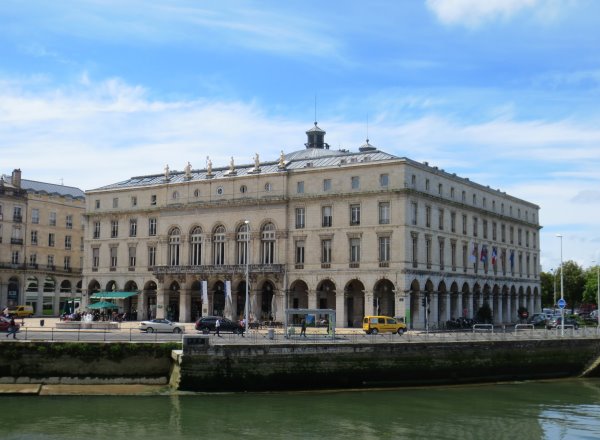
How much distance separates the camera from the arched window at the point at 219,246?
280ft

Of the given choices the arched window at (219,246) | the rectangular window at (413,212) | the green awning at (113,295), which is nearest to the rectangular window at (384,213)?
the rectangular window at (413,212)

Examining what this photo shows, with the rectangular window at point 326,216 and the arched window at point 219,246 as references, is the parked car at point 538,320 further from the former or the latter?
the arched window at point 219,246

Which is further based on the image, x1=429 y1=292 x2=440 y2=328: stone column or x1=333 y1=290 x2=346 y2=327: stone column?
x1=429 y1=292 x2=440 y2=328: stone column

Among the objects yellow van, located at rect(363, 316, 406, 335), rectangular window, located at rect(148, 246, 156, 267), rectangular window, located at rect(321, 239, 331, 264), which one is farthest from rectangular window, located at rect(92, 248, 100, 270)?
yellow van, located at rect(363, 316, 406, 335)

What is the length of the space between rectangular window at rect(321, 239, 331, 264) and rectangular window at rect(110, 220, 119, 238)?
1141 inches

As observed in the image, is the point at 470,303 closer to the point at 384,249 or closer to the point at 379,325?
the point at 384,249

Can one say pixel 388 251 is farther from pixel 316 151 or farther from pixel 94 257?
pixel 94 257

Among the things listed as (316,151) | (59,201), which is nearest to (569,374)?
(316,151)

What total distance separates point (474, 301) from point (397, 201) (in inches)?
791

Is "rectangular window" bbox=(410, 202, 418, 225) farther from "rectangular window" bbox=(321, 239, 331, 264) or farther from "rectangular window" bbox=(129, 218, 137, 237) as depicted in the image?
"rectangular window" bbox=(129, 218, 137, 237)

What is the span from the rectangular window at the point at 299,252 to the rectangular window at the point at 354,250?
5545 millimetres

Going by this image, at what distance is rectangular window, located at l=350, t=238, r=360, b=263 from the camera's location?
254 feet

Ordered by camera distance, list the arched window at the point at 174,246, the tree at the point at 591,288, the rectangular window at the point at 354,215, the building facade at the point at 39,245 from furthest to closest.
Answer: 1. the tree at the point at 591,288
2. the building facade at the point at 39,245
3. the arched window at the point at 174,246
4. the rectangular window at the point at 354,215

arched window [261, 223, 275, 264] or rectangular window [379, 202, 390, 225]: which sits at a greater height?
rectangular window [379, 202, 390, 225]
